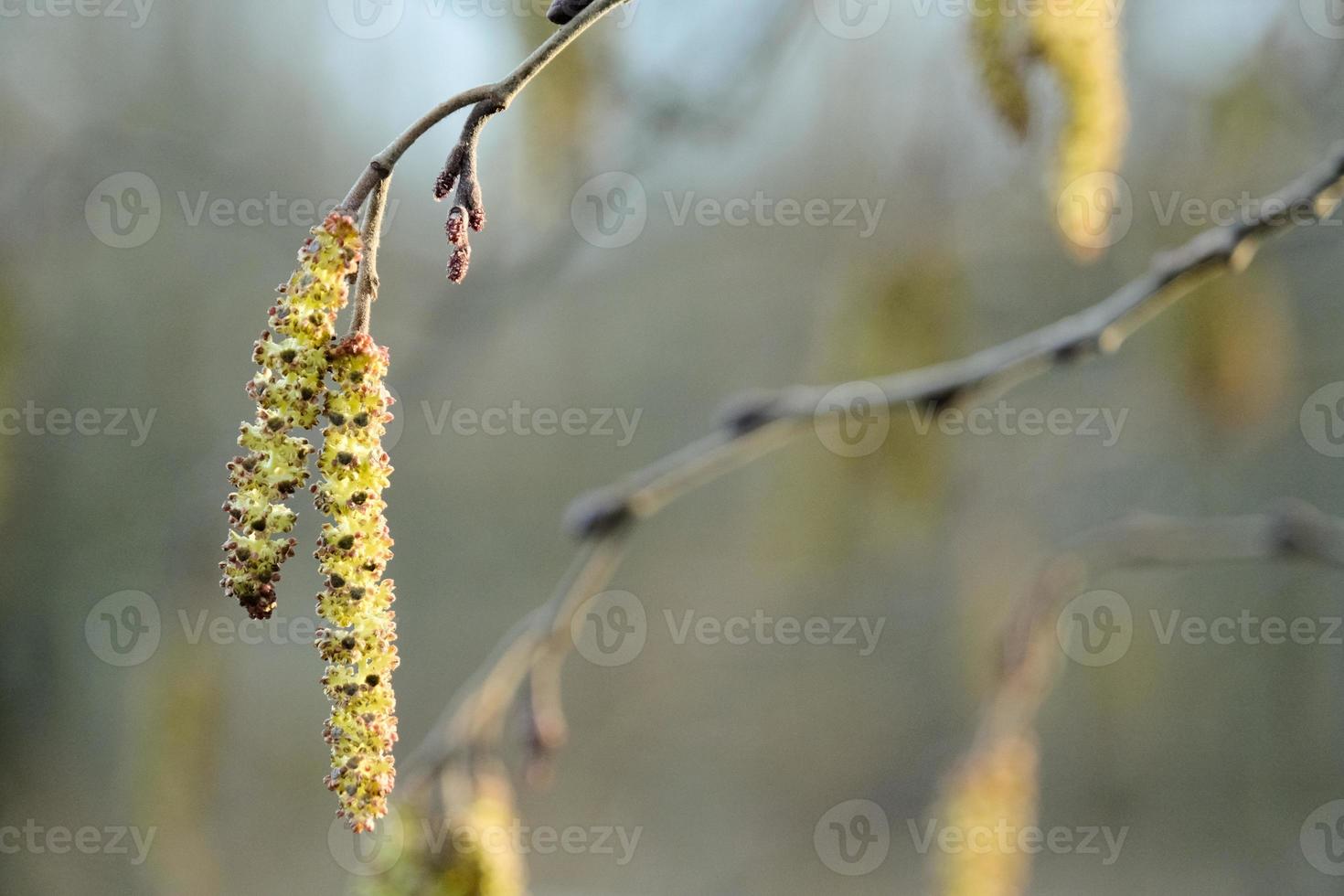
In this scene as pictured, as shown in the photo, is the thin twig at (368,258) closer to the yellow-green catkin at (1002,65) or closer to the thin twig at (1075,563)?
the yellow-green catkin at (1002,65)

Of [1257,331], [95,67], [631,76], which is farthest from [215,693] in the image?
[95,67]

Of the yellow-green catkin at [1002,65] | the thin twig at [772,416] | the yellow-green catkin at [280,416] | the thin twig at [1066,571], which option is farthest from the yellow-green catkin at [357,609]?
the thin twig at [1066,571]

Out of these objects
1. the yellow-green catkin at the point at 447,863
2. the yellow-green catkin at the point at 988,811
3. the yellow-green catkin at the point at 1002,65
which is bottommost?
the yellow-green catkin at the point at 447,863

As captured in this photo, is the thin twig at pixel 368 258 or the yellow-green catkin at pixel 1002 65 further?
the yellow-green catkin at pixel 1002 65

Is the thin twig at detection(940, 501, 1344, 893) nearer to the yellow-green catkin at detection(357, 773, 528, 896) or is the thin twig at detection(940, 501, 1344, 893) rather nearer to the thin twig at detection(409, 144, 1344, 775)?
the thin twig at detection(409, 144, 1344, 775)

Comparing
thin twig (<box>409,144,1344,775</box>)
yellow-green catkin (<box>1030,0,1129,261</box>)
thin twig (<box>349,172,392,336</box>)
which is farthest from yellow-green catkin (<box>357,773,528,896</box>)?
yellow-green catkin (<box>1030,0,1129,261</box>)

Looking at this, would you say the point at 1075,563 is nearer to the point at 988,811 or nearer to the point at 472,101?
the point at 988,811

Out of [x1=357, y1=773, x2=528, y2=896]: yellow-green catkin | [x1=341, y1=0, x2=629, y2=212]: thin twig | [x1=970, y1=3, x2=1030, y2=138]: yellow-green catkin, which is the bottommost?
[x1=357, y1=773, x2=528, y2=896]: yellow-green catkin
